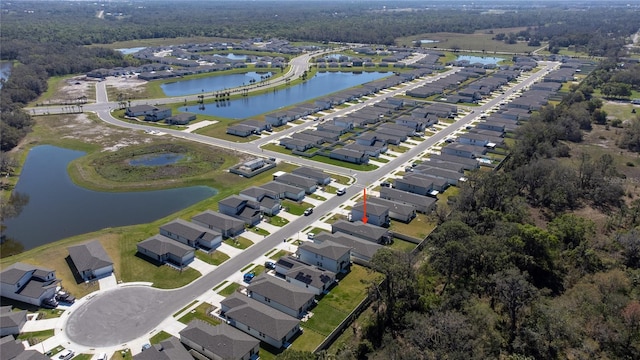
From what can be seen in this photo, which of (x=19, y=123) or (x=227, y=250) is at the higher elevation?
(x=19, y=123)

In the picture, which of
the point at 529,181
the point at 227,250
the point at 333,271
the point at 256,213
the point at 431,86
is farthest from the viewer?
the point at 431,86

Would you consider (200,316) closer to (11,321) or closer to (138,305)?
Answer: (138,305)

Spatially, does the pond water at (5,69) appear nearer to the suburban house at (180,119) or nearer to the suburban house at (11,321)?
the suburban house at (180,119)

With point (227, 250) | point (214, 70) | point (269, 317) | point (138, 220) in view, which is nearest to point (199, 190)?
point (138, 220)

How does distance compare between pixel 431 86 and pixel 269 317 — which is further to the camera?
pixel 431 86

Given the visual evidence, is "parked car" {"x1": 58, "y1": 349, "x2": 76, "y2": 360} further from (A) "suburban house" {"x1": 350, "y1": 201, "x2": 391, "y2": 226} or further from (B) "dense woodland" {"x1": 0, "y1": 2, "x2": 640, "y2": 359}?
(A) "suburban house" {"x1": 350, "y1": 201, "x2": 391, "y2": 226}

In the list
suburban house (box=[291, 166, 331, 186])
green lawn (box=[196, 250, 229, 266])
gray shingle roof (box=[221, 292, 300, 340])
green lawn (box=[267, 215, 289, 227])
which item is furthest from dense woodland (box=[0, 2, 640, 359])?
suburban house (box=[291, 166, 331, 186])

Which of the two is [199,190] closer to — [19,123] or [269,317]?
[269,317]

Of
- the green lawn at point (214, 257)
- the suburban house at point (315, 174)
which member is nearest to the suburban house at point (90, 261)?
the green lawn at point (214, 257)
